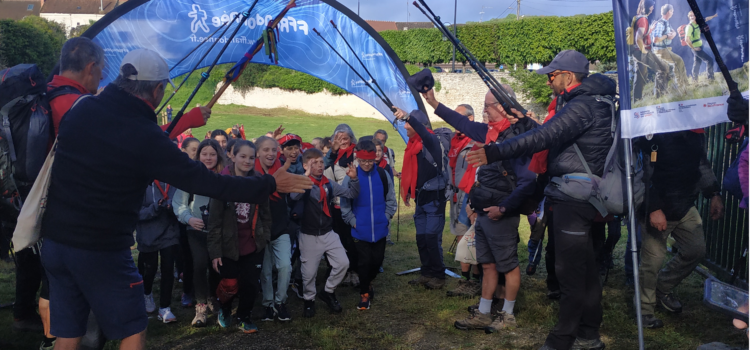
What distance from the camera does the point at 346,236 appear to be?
253 inches

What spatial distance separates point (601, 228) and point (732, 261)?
176 cm

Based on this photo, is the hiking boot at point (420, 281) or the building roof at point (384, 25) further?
the building roof at point (384, 25)

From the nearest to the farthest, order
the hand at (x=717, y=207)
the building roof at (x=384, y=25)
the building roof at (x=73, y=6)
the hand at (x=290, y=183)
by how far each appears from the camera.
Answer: the hand at (x=290, y=183) → the hand at (x=717, y=207) → the building roof at (x=73, y=6) → the building roof at (x=384, y=25)

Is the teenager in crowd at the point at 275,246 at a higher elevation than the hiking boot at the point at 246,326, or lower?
higher

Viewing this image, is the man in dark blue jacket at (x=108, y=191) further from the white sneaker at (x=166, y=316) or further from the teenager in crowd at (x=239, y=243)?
the white sneaker at (x=166, y=316)

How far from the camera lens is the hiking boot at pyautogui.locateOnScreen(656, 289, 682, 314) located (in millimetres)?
5180

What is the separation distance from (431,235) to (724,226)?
3.02m

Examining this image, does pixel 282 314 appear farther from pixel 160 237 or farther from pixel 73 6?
pixel 73 6

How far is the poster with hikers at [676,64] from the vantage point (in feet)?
10.8

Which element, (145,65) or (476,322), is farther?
(476,322)

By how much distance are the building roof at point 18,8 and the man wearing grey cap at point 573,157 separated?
88200 millimetres

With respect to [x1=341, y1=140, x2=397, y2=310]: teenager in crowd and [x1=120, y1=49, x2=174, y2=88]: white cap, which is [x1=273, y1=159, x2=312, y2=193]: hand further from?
[x1=341, y1=140, x2=397, y2=310]: teenager in crowd

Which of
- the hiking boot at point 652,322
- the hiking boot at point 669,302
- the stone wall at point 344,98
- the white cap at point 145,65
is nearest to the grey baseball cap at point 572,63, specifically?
the hiking boot at point 652,322

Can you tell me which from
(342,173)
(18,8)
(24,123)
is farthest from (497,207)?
(18,8)
